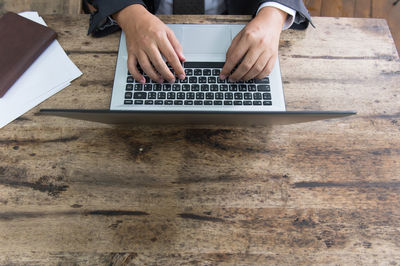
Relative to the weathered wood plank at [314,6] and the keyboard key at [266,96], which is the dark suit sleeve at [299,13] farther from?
the weathered wood plank at [314,6]

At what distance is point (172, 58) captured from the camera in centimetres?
69

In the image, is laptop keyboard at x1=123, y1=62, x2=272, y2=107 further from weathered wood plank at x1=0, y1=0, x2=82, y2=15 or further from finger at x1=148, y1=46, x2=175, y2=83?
weathered wood plank at x1=0, y1=0, x2=82, y2=15

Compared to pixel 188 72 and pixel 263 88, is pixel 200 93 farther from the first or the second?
pixel 263 88

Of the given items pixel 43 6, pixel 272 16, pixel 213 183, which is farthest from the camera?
pixel 43 6

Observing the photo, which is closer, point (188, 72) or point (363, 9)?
point (188, 72)

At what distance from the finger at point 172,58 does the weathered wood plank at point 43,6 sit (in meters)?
Answer: 0.54

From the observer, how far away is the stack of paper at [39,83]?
2.34 feet

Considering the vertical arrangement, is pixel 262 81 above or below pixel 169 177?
above

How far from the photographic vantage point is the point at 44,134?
27.4 inches

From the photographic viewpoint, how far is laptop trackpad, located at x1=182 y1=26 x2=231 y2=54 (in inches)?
29.9

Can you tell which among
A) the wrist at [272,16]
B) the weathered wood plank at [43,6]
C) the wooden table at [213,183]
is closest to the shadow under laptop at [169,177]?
the wooden table at [213,183]

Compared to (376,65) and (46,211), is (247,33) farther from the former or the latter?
(46,211)

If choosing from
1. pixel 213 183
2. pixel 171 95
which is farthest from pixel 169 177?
pixel 171 95

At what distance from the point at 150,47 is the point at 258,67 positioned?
1.04ft
